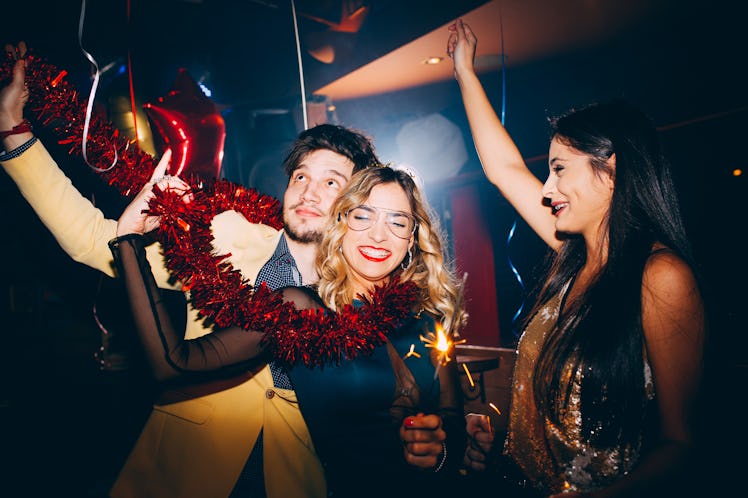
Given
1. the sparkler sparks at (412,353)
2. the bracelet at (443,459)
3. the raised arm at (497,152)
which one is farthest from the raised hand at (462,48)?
the bracelet at (443,459)

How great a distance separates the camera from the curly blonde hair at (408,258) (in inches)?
74.6

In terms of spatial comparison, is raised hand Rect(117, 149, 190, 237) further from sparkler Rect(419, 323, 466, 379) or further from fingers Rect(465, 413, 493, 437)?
fingers Rect(465, 413, 493, 437)

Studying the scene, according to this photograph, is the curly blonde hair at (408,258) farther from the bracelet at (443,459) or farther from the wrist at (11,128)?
the wrist at (11,128)

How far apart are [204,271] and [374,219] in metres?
0.78

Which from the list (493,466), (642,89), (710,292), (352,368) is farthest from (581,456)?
(642,89)

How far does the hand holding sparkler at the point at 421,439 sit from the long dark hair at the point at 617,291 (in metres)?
0.41

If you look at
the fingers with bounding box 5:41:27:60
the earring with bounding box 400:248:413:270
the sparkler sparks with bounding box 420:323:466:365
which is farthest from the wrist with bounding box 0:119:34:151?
the sparkler sparks with bounding box 420:323:466:365

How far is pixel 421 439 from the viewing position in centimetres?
145

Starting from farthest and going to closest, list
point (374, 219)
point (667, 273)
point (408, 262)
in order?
1. point (408, 262)
2. point (374, 219)
3. point (667, 273)

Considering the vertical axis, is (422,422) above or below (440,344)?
below

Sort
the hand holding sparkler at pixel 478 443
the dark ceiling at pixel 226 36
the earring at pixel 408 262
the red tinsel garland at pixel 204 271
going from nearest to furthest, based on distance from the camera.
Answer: the red tinsel garland at pixel 204 271 < the hand holding sparkler at pixel 478 443 < the earring at pixel 408 262 < the dark ceiling at pixel 226 36

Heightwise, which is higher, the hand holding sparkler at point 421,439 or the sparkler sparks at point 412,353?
the sparkler sparks at point 412,353

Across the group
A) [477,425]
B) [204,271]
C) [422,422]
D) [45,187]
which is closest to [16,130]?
[45,187]

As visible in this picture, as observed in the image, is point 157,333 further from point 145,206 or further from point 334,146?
point 334,146
